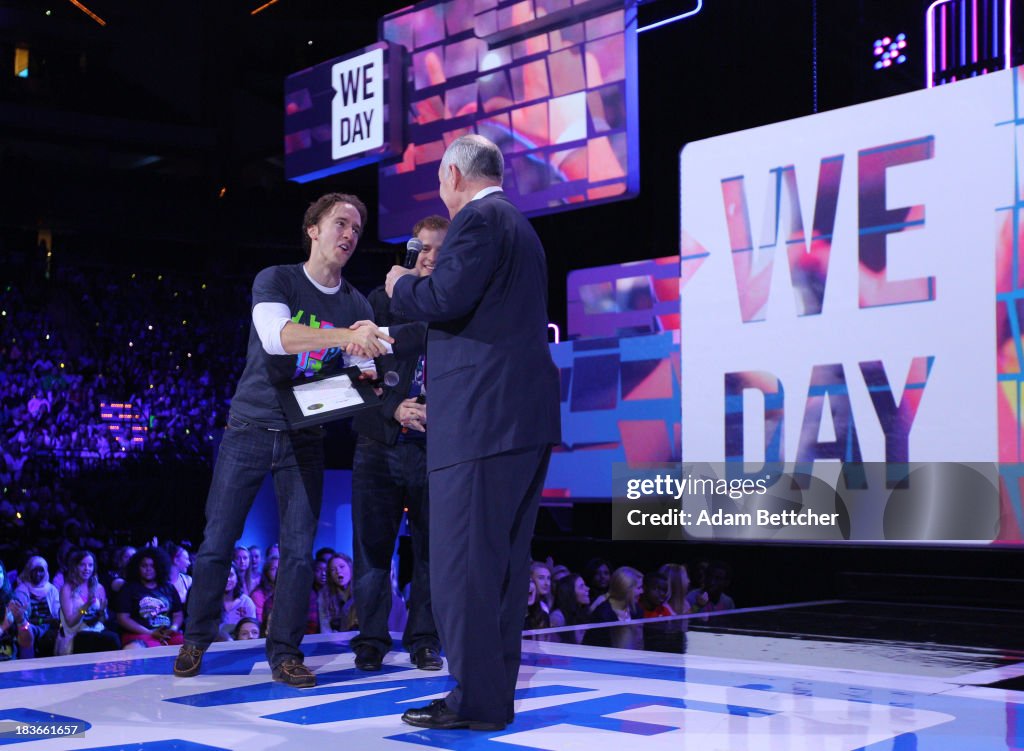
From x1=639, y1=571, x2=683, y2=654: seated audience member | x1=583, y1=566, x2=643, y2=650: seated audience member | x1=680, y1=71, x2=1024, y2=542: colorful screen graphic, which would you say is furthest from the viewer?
x1=583, y1=566, x2=643, y2=650: seated audience member

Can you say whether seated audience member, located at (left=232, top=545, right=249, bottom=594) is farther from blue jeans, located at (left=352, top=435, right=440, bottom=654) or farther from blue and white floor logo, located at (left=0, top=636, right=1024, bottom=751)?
blue jeans, located at (left=352, top=435, right=440, bottom=654)

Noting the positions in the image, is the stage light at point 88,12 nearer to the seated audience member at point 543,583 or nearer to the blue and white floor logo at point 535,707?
the seated audience member at point 543,583

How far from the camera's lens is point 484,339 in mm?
2053

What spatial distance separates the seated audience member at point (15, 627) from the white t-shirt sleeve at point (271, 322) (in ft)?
9.05

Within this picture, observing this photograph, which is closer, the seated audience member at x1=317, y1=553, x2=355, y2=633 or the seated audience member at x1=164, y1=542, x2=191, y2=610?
the seated audience member at x1=317, y1=553, x2=355, y2=633

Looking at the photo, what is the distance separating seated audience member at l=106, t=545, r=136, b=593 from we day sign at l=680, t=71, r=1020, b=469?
284 centimetres

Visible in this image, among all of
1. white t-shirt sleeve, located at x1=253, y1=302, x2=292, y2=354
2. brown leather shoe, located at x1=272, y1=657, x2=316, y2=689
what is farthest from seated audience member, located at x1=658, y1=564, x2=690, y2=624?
white t-shirt sleeve, located at x1=253, y1=302, x2=292, y2=354

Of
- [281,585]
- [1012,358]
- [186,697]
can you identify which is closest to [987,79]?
[1012,358]

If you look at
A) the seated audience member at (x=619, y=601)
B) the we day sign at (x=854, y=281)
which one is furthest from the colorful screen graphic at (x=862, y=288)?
the seated audience member at (x=619, y=601)

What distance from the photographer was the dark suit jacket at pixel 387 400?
278 cm

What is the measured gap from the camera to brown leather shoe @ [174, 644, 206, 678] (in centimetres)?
259

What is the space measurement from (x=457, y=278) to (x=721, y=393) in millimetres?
3454

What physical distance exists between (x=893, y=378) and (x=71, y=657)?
340 cm

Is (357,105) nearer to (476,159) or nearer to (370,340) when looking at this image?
(370,340)
